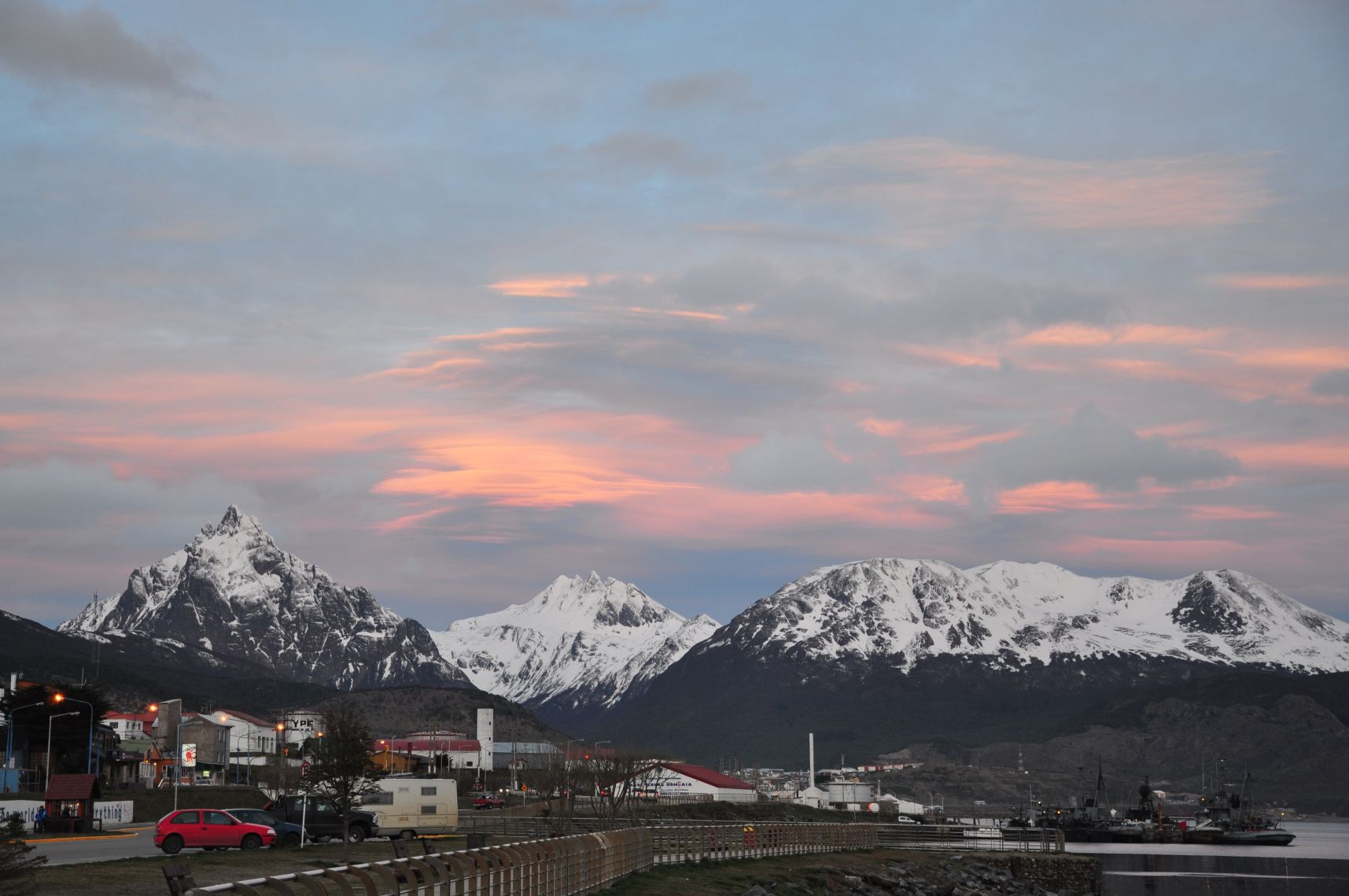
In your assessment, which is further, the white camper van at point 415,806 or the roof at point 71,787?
the white camper van at point 415,806

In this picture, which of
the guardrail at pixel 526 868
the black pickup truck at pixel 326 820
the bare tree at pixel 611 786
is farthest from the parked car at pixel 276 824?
the bare tree at pixel 611 786

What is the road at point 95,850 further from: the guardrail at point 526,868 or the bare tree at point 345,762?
the guardrail at point 526,868

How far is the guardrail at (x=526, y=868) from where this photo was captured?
961 inches

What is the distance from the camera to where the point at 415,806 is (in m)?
81.6

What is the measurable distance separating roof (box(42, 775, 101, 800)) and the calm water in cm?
6881

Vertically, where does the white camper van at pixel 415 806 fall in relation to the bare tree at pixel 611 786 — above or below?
above

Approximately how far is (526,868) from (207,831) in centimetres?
2897

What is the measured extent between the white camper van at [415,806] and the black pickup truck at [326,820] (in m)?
9.12

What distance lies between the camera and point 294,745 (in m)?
197

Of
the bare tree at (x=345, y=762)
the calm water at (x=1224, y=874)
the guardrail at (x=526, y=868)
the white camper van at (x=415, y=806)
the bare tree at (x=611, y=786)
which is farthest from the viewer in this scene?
the bare tree at (x=611, y=786)

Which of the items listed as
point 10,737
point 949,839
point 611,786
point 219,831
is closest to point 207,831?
point 219,831

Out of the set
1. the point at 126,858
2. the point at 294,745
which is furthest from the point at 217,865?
the point at 294,745

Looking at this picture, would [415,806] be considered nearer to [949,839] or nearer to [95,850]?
[95,850]

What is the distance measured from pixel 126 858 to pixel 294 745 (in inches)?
6014
